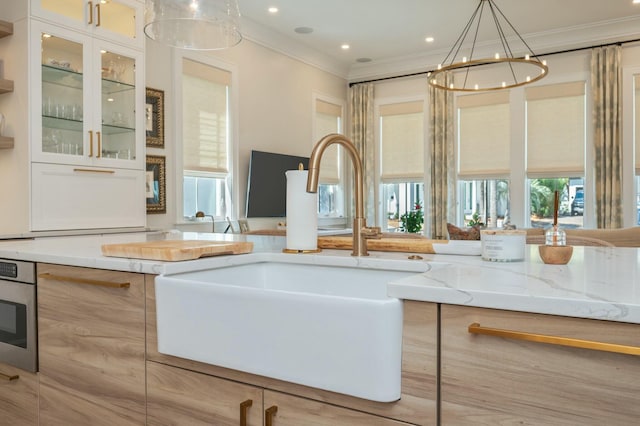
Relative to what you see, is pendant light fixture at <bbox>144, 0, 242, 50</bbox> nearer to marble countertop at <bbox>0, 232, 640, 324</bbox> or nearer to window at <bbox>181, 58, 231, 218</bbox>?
marble countertop at <bbox>0, 232, 640, 324</bbox>

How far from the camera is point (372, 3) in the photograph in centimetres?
503

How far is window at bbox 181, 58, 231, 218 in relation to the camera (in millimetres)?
4852

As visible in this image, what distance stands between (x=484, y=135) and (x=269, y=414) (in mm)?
6047

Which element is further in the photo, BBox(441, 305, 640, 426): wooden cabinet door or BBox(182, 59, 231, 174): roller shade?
BBox(182, 59, 231, 174): roller shade

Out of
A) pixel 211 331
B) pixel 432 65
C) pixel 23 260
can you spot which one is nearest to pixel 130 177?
pixel 23 260

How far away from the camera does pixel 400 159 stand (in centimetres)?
714

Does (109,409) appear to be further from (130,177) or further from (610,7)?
(610,7)

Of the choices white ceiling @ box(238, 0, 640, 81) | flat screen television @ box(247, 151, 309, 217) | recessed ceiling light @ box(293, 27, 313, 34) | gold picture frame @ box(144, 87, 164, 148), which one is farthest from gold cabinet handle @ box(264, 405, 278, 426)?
recessed ceiling light @ box(293, 27, 313, 34)

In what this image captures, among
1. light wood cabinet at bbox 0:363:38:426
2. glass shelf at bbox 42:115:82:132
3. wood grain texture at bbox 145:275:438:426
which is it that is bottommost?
light wood cabinet at bbox 0:363:38:426

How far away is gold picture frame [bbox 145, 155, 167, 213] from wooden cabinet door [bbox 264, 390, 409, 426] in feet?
11.9

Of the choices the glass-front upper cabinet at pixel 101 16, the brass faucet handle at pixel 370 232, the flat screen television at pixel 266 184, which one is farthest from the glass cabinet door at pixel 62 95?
the brass faucet handle at pixel 370 232

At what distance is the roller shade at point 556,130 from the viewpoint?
595 cm

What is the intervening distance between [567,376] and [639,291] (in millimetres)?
202

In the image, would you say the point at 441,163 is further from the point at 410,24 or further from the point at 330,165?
the point at 410,24
